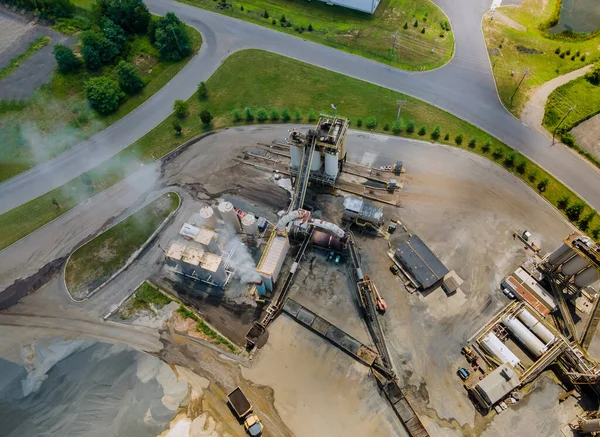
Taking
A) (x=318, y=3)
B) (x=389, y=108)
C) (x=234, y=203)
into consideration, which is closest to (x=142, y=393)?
(x=234, y=203)

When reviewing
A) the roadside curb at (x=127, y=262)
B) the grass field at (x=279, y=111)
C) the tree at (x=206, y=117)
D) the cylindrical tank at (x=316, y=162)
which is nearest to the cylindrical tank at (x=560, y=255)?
the grass field at (x=279, y=111)

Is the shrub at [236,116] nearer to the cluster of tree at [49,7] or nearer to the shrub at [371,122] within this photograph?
the shrub at [371,122]

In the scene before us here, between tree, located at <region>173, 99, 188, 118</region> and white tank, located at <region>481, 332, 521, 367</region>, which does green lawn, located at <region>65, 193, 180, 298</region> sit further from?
white tank, located at <region>481, 332, 521, 367</region>

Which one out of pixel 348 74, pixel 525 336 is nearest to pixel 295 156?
pixel 348 74

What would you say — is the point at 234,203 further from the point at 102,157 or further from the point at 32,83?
the point at 32,83

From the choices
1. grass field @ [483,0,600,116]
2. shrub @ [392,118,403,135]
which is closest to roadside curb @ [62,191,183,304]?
shrub @ [392,118,403,135]

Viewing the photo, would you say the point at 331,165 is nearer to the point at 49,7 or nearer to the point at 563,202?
the point at 563,202
